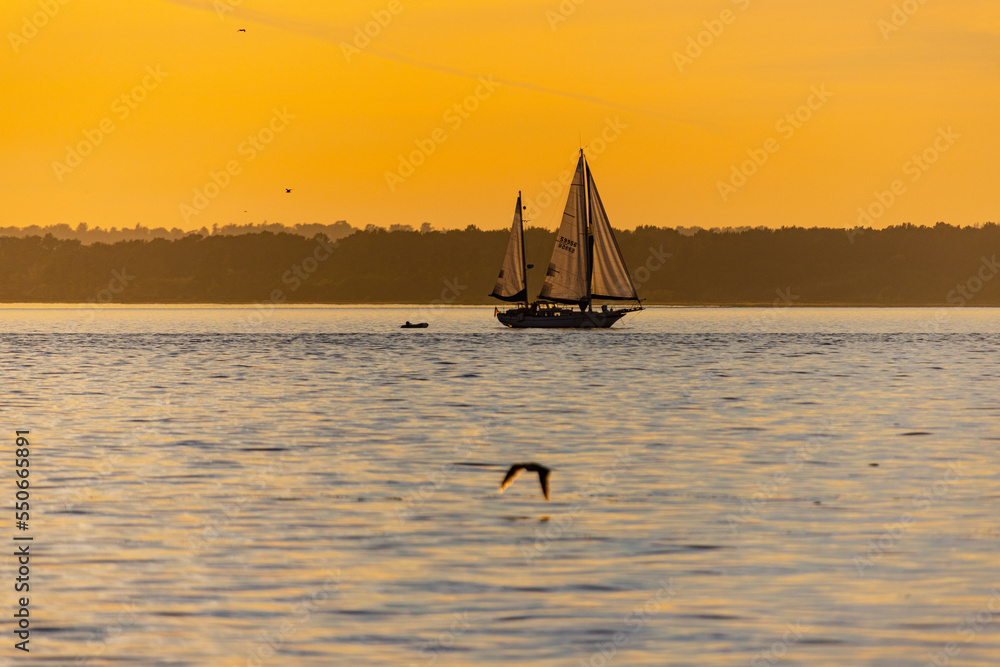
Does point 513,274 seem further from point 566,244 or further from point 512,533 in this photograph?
point 512,533

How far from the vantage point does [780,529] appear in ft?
77.2

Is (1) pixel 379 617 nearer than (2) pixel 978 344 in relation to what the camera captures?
Yes

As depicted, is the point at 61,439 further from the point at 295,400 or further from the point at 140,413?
the point at 295,400

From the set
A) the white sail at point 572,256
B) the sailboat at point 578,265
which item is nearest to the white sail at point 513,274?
the sailboat at point 578,265

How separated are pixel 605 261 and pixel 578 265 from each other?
307cm

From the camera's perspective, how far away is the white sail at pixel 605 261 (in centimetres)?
14212

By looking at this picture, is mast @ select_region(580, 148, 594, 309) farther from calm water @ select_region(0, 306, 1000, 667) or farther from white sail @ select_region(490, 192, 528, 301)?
calm water @ select_region(0, 306, 1000, 667)

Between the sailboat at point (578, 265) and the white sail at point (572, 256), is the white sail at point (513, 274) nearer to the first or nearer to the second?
the sailboat at point (578, 265)

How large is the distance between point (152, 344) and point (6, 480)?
112155 mm

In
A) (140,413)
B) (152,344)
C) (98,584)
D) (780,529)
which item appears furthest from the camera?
(152,344)

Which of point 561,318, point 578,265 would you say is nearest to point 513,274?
point 561,318

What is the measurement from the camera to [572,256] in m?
143

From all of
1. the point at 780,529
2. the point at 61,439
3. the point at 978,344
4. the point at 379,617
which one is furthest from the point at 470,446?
the point at 978,344

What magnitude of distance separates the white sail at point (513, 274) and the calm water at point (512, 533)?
9908 cm
